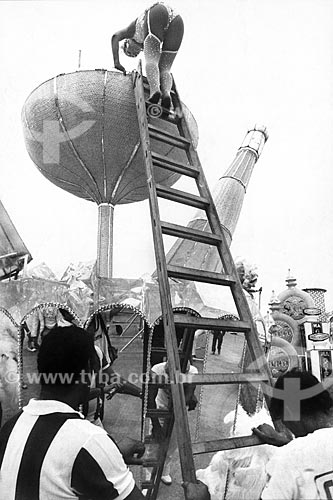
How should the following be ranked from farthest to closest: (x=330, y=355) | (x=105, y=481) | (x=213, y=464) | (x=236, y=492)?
(x=330, y=355) < (x=213, y=464) < (x=236, y=492) < (x=105, y=481)

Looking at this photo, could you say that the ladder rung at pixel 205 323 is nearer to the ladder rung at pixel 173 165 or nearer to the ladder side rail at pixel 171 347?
the ladder side rail at pixel 171 347

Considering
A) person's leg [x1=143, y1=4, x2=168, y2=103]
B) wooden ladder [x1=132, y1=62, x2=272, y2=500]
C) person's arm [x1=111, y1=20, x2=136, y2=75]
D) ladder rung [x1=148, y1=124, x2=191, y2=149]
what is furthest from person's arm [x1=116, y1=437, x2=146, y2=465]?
person's arm [x1=111, y1=20, x2=136, y2=75]

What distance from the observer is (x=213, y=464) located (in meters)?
2.47

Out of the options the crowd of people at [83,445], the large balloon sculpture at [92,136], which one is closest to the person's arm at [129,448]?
the crowd of people at [83,445]

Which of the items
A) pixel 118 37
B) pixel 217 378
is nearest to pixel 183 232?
pixel 217 378

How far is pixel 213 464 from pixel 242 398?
1.11 m

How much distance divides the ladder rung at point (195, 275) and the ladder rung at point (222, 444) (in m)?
0.83

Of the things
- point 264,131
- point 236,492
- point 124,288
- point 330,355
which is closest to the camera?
point 236,492

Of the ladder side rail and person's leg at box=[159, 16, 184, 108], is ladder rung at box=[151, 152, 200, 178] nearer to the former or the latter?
the ladder side rail

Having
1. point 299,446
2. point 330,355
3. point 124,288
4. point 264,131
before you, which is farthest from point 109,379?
point 330,355

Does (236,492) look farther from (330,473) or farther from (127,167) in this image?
(127,167)

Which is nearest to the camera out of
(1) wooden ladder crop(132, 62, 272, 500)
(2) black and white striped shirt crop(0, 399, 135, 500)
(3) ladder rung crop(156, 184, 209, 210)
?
(2) black and white striped shirt crop(0, 399, 135, 500)

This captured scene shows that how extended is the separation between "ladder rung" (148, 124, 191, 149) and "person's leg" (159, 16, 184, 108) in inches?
21.8

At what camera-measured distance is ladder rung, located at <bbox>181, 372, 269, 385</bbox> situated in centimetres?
187
